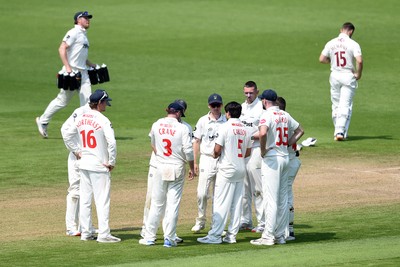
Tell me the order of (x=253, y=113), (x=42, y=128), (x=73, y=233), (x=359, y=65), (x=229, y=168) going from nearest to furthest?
(x=229, y=168), (x=73, y=233), (x=253, y=113), (x=359, y=65), (x=42, y=128)

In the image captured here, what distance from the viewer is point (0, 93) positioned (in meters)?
32.0

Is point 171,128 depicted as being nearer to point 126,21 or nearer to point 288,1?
point 126,21

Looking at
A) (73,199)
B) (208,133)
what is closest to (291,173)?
(208,133)

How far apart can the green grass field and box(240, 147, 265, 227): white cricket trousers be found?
1.29 ft

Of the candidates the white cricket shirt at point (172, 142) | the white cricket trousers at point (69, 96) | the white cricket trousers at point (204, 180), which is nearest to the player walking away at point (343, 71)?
the white cricket trousers at point (69, 96)

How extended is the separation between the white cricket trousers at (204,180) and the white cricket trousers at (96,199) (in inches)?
62.1

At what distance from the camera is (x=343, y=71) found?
2614 cm

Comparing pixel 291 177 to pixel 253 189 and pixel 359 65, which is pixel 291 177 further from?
pixel 359 65

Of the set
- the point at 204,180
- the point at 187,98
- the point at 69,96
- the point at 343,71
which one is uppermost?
the point at 343,71

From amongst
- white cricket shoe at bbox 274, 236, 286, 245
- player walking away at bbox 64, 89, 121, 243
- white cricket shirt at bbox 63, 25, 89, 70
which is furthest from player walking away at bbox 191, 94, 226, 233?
white cricket shirt at bbox 63, 25, 89, 70

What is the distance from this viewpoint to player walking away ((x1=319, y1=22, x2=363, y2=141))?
25844 millimetres

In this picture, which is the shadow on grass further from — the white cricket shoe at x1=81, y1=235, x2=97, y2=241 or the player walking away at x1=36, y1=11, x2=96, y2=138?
the white cricket shoe at x1=81, y1=235, x2=97, y2=241

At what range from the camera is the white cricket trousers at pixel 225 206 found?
1709 cm

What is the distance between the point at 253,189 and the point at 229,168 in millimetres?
1241
